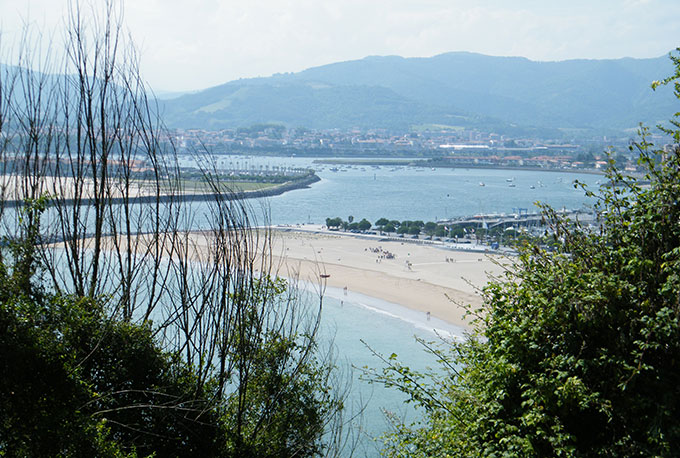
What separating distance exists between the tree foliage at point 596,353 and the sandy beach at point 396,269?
42.5 ft

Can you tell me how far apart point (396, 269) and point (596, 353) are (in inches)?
878

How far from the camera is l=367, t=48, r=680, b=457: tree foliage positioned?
10.1 feet

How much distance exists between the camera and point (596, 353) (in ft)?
11.0

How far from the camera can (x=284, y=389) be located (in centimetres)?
568

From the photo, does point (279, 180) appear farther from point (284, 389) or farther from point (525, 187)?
point (284, 389)

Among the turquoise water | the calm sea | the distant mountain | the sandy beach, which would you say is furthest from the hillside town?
the sandy beach

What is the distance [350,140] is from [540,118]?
8267cm

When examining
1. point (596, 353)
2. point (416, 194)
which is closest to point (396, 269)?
point (596, 353)

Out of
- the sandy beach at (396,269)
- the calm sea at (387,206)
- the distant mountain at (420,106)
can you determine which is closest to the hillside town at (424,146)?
the calm sea at (387,206)

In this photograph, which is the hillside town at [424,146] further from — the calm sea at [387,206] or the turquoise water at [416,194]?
the turquoise water at [416,194]

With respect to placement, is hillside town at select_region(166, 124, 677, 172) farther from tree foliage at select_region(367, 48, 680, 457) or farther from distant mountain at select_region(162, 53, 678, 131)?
tree foliage at select_region(367, 48, 680, 457)

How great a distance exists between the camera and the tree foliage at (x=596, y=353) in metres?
3.07

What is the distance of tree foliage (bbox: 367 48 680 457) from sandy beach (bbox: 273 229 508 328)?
12948 mm

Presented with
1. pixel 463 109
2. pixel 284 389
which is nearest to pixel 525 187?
pixel 284 389
